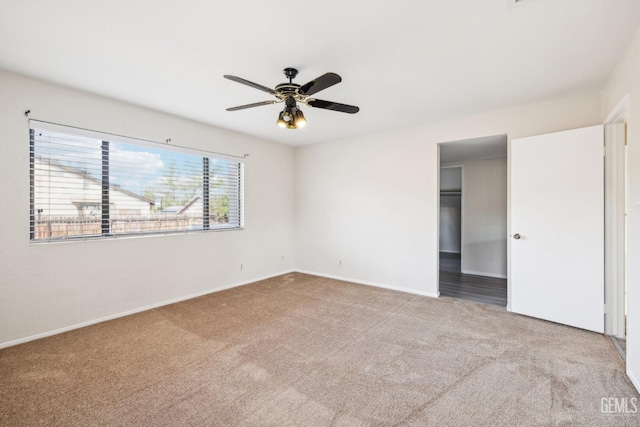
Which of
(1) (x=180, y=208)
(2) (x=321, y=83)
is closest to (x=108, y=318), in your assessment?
(1) (x=180, y=208)

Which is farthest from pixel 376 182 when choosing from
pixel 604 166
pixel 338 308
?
pixel 604 166

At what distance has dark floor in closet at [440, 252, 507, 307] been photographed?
161 inches

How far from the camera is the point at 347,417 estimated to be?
1.75 m

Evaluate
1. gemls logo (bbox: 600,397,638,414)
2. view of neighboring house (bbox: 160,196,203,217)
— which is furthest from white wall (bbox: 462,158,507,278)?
view of neighboring house (bbox: 160,196,203,217)

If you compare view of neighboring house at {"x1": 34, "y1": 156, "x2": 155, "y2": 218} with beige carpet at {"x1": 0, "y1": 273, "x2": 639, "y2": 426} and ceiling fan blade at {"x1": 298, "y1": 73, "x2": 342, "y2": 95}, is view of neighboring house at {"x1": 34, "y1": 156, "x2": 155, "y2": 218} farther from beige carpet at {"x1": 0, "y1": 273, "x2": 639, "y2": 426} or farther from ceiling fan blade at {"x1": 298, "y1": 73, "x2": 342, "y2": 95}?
ceiling fan blade at {"x1": 298, "y1": 73, "x2": 342, "y2": 95}

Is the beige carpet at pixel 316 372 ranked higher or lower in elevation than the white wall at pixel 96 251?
lower

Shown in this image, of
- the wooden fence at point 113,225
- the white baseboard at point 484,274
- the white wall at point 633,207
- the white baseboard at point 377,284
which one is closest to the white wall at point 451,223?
the white baseboard at point 484,274

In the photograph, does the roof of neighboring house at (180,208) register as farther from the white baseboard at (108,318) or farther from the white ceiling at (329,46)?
the white ceiling at (329,46)

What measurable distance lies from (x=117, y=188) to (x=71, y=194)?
44 centimetres

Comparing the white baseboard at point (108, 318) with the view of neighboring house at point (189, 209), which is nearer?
the white baseboard at point (108, 318)

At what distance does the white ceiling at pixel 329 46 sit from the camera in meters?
1.84

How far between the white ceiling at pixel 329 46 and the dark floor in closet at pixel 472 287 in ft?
8.86

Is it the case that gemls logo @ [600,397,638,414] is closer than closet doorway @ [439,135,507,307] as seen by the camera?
Yes

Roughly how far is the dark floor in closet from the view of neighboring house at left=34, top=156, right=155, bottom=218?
4678 mm
